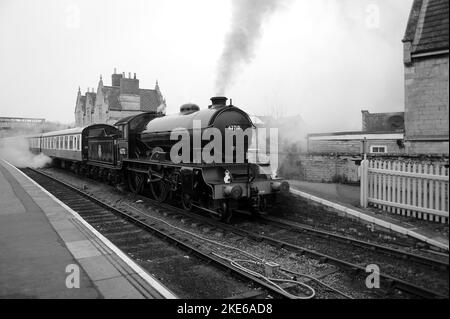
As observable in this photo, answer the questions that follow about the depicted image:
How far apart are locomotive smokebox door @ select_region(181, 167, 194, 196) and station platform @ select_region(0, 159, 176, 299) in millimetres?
2515

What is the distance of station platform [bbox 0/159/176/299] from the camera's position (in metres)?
4.21

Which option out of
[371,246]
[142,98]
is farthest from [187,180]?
[142,98]

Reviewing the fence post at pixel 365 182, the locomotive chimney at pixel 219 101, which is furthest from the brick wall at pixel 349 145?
the fence post at pixel 365 182

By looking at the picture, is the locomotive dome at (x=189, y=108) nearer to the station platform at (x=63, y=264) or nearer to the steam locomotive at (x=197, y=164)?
the steam locomotive at (x=197, y=164)

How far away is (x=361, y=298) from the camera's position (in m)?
4.68

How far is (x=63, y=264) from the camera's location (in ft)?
16.8

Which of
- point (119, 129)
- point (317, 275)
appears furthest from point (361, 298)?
point (119, 129)

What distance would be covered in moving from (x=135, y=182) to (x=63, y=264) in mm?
7819

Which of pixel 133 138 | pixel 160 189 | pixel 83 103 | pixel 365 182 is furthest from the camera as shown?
pixel 83 103

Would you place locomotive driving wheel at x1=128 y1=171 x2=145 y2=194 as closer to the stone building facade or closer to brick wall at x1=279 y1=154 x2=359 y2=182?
brick wall at x1=279 y1=154 x2=359 y2=182

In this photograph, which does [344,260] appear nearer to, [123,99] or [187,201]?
[187,201]

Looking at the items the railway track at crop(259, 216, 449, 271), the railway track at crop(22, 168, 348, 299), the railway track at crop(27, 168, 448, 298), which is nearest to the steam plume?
the railway track at crop(22, 168, 348, 299)

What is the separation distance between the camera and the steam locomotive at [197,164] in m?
8.48

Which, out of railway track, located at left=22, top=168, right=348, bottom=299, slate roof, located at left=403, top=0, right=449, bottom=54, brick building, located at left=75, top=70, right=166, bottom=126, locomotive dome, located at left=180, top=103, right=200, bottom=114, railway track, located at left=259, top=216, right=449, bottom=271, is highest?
brick building, located at left=75, top=70, right=166, bottom=126
